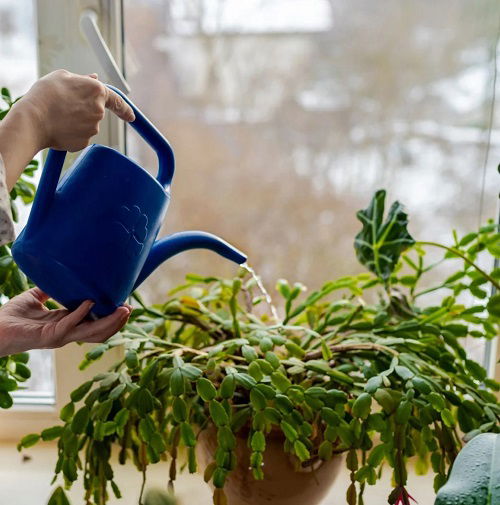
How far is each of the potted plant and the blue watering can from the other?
8.1 inches

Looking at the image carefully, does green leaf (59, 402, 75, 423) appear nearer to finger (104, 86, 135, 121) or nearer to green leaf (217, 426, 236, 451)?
green leaf (217, 426, 236, 451)

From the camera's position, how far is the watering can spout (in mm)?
686

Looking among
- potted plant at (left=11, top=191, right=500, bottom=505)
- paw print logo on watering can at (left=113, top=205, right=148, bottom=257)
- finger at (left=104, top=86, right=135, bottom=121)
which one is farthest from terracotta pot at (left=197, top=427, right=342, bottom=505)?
finger at (left=104, top=86, right=135, bottom=121)

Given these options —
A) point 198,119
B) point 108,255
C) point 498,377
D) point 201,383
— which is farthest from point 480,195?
point 108,255

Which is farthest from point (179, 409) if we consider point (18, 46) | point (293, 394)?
point (18, 46)

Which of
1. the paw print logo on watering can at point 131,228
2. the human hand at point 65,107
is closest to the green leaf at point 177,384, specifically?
the paw print logo on watering can at point 131,228

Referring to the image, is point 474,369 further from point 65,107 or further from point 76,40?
point 76,40

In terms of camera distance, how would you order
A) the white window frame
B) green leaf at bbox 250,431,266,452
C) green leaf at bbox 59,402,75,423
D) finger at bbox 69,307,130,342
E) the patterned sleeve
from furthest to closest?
the white window frame, green leaf at bbox 59,402,75,423, green leaf at bbox 250,431,266,452, finger at bbox 69,307,130,342, the patterned sleeve

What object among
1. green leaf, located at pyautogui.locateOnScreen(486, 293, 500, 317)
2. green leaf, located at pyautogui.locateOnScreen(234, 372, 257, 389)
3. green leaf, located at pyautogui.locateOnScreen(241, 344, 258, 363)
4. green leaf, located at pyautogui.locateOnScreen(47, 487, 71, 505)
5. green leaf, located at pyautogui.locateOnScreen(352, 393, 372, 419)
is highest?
green leaf, located at pyautogui.locateOnScreen(486, 293, 500, 317)

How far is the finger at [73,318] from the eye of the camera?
0.60 m

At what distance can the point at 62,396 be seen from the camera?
118 cm

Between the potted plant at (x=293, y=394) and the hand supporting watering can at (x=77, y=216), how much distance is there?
0.19 metres

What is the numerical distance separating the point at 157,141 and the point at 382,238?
0.41 meters

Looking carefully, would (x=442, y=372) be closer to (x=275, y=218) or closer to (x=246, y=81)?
(x=275, y=218)
